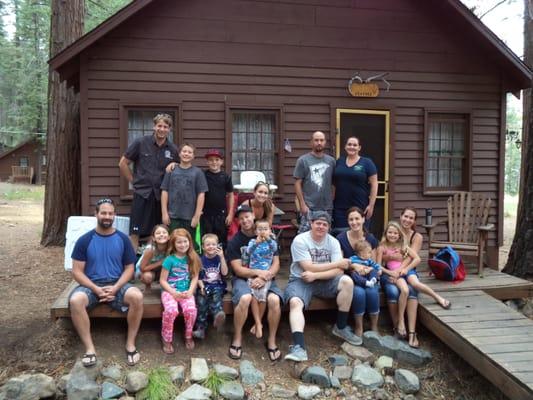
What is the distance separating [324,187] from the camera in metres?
5.32

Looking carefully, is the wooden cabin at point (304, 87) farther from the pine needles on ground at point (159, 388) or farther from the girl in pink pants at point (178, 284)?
the pine needles on ground at point (159, 388)

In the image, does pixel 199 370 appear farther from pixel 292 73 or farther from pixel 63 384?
pixel 292 73

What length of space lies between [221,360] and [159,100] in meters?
3.74

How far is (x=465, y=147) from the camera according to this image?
7.51m

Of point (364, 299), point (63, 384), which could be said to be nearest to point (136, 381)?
point (63, 384)

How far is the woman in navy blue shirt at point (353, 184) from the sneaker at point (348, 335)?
121cm

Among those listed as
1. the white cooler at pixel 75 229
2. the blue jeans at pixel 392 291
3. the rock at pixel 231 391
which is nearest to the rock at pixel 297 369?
the rock at pixel 231 391

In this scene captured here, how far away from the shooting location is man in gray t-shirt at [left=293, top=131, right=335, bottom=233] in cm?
531

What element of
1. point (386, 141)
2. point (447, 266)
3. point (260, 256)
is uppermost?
point (386, 141)

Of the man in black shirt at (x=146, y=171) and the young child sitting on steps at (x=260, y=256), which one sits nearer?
the young child sitting on steps at (x=260, y=256)

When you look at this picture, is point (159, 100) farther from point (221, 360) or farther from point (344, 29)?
point (221, 360)

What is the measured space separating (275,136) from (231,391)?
13.0ft

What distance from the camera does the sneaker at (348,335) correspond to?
4.51 meters

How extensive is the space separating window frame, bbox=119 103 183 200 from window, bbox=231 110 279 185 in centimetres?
77
